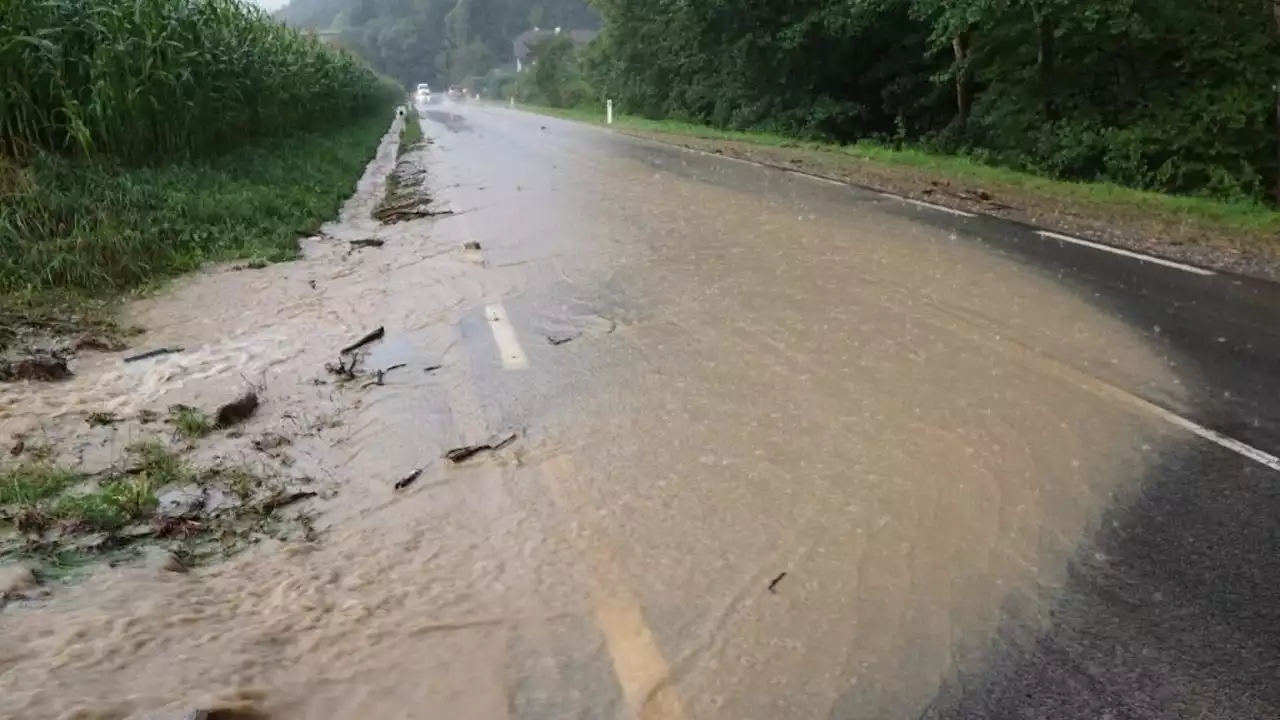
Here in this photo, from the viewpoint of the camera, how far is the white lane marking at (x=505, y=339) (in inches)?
264

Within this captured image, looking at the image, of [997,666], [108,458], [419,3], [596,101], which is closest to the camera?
[997,666]

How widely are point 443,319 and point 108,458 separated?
318 cm

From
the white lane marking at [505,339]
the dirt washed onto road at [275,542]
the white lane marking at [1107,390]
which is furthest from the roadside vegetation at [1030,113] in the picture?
the dirt washed onto road at [275,542]

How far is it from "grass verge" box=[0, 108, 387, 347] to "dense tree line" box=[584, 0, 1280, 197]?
41.3 ft

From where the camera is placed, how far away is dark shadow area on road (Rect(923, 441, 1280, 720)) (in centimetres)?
319

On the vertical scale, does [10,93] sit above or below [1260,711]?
above

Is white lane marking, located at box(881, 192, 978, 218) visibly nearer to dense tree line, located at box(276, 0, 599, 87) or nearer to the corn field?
the corn field

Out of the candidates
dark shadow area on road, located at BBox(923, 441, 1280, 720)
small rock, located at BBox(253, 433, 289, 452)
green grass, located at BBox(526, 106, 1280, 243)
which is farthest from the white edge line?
green grass, located at BBox(526, 106, 1280, 243)

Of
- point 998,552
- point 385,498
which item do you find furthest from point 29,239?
point 998,552

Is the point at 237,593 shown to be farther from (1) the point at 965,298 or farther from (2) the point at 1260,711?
(1) the point at 965,298

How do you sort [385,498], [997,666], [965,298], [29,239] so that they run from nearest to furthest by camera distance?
[997,666], [385,498], [965,298], [29,239]

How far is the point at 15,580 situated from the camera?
151 inches

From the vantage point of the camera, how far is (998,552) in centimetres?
409

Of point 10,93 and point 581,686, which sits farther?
point 10,93
